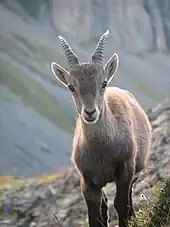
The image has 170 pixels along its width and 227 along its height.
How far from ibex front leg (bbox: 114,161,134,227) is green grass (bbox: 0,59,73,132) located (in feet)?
157

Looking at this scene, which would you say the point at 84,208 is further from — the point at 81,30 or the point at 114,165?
the point at 81,30

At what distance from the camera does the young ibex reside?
898cm

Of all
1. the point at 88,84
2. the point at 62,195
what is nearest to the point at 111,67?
the point at 88,84

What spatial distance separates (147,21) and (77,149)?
257 ft

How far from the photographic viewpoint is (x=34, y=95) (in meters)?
62.3

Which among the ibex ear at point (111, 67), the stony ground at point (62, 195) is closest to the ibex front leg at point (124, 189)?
the ibex ear at point (111, 67)

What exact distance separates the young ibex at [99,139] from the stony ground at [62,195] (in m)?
4.00

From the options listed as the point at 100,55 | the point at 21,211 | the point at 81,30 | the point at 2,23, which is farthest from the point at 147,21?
the point at 100,55

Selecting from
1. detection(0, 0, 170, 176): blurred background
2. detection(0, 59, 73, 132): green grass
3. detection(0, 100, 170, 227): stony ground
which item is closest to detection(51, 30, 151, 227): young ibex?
detection(0, 100, 170, 227): stony ground

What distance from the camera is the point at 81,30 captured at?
82688 millimetres

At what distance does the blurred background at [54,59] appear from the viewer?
169 feet

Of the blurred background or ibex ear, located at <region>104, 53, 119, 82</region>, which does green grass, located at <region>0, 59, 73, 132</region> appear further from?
ibex ear, located at <region>104, 53, 119, 82</region>

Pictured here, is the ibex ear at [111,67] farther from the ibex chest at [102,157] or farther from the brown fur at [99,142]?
the ibex chest at [102,157]

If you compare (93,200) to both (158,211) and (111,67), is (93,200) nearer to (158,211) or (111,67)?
(158,211)
